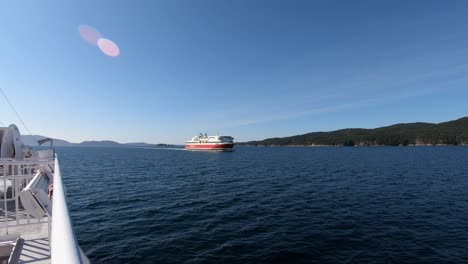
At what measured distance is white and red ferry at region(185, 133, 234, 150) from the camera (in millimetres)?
120188

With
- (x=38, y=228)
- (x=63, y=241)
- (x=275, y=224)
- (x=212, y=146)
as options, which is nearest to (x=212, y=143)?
(x=212, y=146)

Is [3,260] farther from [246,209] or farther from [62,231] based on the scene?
[246,209]

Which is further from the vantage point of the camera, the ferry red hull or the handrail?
the ferry red hull

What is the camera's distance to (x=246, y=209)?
769 inches

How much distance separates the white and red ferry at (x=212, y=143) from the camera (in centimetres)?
12019

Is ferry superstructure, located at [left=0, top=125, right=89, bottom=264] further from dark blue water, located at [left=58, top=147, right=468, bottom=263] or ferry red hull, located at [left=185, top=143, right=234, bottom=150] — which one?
ferry red hull, located at [left=185, top=143, right=234, bottom=150]

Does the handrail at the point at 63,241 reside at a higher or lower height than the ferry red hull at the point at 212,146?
lower

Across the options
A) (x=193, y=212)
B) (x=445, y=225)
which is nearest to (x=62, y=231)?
(x=193, y=212)

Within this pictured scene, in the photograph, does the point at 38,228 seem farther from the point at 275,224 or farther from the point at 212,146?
the point at 212,146

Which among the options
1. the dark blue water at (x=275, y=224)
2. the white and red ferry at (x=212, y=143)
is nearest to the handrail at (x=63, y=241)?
the dark blue water at (x=275, y=224)

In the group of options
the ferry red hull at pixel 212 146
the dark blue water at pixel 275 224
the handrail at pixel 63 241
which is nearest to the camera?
the handrail at pixel 63 241

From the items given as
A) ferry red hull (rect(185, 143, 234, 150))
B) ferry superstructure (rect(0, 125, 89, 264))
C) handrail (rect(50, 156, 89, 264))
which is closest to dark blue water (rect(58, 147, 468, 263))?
ferry superstructure (rect(0, 125, 89, 264))

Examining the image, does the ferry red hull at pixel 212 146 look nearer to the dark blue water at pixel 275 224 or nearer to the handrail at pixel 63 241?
the dark blue water at pixel 275 224

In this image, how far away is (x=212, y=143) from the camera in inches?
4835
